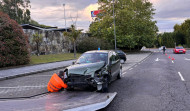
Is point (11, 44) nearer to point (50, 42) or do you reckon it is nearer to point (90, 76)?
point (90, 76)

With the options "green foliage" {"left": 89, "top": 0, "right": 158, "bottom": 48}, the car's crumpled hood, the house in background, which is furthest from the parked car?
"green foliage" {"left": 89, "top": 0, "right": 158, "bottom": 48}

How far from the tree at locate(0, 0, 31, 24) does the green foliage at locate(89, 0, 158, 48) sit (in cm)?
1807

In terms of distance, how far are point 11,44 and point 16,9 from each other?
1320 inches

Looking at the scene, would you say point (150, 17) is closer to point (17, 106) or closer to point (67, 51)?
point (67, 51)

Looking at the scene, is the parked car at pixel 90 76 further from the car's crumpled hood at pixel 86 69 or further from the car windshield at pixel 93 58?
the car windshield at pixel 93 58

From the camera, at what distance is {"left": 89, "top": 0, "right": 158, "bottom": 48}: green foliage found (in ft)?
129

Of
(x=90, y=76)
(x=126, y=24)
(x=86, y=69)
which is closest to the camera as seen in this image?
(x=90, y=76)

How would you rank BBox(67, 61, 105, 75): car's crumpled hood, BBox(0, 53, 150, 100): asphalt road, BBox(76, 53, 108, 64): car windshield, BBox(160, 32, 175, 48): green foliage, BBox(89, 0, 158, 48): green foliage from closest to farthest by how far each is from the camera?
BBox(67, 61, 105, 75): car's crumpled hood
BBox(0, 53, 150, 100): asphalt road
BBox(76, 53, 108, 64): car windshield
BBox(89, 0, 158, 48): green foliage
BBox(160, 32, 175, 48): green foliage

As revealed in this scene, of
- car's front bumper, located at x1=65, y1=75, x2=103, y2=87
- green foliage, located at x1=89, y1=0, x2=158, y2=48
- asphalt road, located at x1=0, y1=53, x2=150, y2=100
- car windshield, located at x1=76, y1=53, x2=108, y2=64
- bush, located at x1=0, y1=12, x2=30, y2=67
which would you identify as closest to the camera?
car's front bumper, located at x1=65, y1=75, x2=103, y2=87

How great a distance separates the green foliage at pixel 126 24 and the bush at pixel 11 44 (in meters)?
24.3

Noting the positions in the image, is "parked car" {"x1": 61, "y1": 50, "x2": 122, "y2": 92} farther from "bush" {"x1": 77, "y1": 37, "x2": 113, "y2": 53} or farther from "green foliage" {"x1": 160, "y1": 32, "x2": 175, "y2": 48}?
"green foliage" {"x1": 160, "y1": 32, "x2": 175, "y2": 48}

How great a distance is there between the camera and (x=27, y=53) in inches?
664

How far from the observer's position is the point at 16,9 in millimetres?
44500

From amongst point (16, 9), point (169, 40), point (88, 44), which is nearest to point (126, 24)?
point (88, 44)
